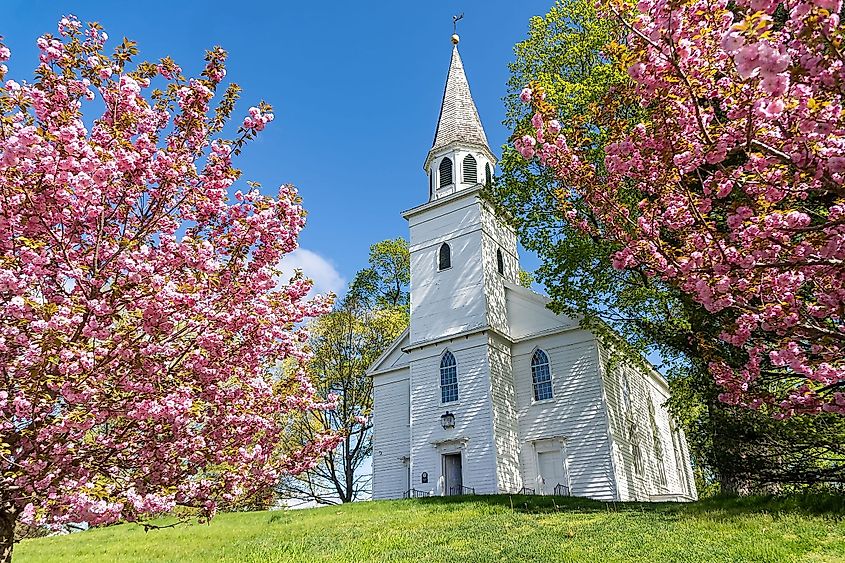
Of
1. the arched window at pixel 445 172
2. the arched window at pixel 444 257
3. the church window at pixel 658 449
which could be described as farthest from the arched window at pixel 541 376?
the arched window at pixel 445 172

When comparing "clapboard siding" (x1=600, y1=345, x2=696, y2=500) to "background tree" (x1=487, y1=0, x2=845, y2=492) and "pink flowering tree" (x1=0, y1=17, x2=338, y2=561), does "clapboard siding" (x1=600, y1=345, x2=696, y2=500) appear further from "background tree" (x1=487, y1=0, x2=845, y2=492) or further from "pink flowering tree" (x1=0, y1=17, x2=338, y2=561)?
"pink flowering tree" (x1=0, y1=17, x2=338, y2=561)

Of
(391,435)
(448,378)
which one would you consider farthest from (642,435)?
(391,435)

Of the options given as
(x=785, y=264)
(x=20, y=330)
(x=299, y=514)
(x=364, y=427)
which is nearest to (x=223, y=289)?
(x=20, y=330)

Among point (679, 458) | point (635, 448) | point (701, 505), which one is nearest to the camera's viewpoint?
Answer: point (701, 505)

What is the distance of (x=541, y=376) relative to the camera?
816 inches

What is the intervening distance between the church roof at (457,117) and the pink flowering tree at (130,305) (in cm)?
1836

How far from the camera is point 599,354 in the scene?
19.8 metres

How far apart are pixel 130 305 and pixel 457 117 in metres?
21.9

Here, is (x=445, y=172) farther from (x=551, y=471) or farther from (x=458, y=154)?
(x=551, y=471)

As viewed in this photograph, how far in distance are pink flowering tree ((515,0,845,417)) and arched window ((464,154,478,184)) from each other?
17774 millimetres

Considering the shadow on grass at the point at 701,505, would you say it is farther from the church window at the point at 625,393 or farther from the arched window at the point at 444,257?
the arched window at the point at 444,257

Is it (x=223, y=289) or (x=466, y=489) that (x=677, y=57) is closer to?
(x=223, y=289)

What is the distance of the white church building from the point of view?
62.7ft

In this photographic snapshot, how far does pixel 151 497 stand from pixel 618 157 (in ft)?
17.8
